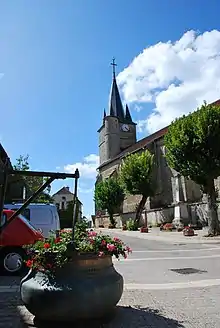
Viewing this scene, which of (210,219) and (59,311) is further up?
(210,219)

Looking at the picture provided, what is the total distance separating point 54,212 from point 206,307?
10.5 m

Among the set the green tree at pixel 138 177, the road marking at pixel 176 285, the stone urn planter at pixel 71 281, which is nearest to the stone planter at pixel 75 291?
the stone urn planter at pixel 71 281

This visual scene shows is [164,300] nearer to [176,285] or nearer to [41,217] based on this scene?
[176,285]

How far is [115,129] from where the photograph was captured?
73.3 metres

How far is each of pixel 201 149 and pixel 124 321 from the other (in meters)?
18.7

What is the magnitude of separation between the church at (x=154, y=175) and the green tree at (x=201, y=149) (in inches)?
446

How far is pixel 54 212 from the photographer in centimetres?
1523

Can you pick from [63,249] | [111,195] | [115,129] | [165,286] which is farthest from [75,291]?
[115,129]

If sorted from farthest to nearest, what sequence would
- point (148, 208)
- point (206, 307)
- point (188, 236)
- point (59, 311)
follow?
1. point (148, 208)
2. point (188, 236)
3. point (206, 307)
4. point (59, 311)

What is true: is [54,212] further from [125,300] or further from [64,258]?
[64,258]

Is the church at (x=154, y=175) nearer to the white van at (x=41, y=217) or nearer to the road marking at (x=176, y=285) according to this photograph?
the white van at (x=41, y=217)

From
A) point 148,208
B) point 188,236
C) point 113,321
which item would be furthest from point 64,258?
point 148,208

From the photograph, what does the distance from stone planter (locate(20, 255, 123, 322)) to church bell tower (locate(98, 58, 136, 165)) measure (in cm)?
6815

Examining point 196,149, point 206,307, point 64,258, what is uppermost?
point 196,149
